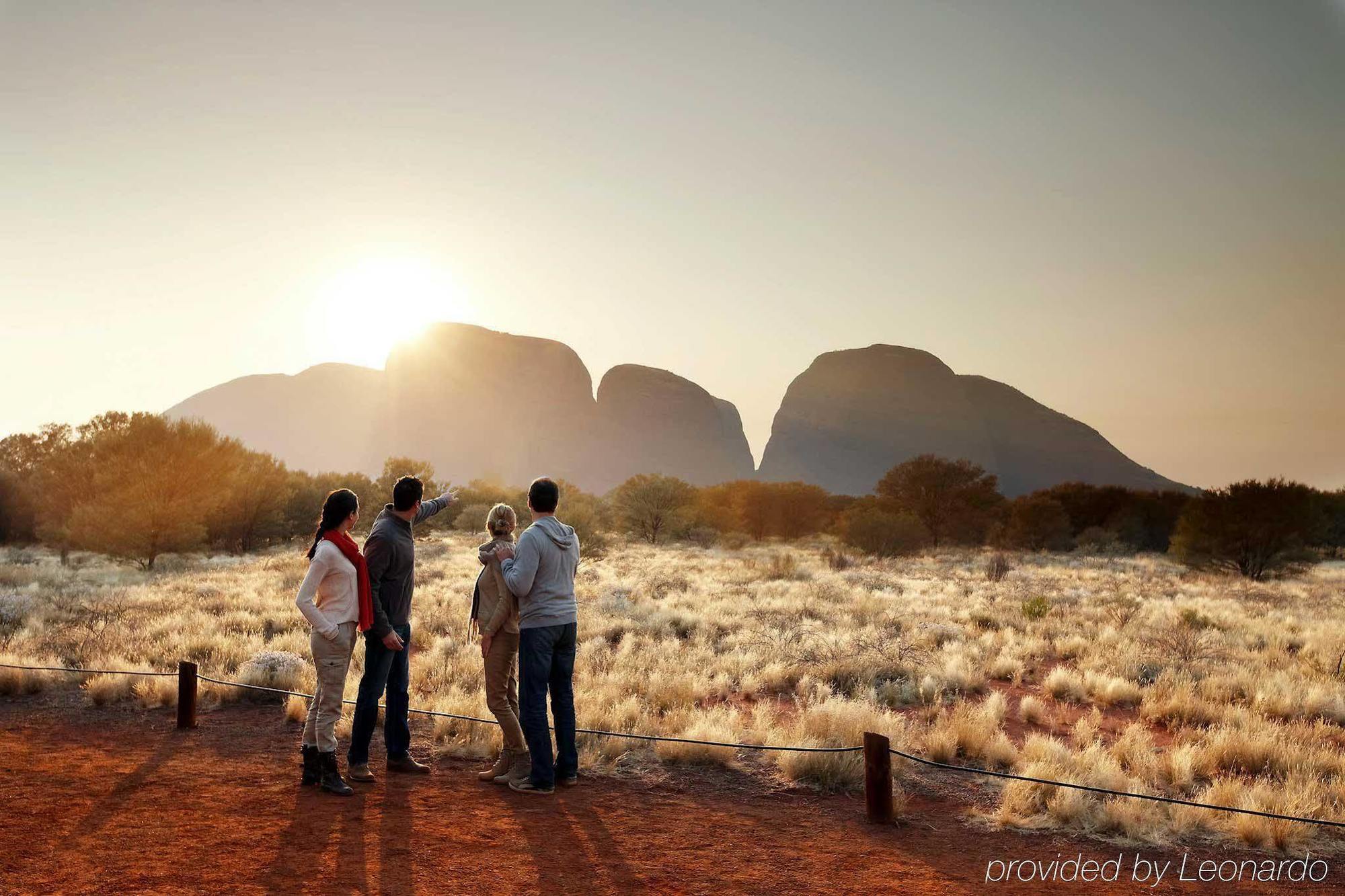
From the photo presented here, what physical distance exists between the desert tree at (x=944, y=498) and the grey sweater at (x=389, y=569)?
39354 millimetres

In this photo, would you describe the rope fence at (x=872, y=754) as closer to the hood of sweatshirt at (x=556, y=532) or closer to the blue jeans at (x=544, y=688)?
the blue jeans at (x=544, y=688)

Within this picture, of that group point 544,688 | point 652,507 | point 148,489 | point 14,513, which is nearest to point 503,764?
point 544,688

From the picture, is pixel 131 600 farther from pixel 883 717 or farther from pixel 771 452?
pixel 771 452

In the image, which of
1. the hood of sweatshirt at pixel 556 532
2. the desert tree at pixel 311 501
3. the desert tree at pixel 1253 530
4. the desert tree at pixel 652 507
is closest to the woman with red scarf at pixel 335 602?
the hood of sweatshirt at pixel 556 532

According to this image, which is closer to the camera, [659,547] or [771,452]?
[659,547]

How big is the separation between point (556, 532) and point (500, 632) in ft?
3.01

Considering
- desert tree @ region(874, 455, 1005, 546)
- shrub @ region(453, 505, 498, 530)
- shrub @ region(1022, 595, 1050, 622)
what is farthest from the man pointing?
desert tree @ region(874, 455, 1005, 546)

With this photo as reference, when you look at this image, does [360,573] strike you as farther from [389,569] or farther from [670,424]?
[670,424]

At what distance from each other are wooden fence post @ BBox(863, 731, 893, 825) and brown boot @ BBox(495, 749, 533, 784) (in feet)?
8.52

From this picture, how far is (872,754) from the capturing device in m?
5.59

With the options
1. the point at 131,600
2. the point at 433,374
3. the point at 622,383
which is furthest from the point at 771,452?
the point at 131,600

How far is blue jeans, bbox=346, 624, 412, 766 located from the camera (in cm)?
600

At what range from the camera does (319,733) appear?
230 inches

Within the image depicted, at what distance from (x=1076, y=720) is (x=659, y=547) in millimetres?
32687
